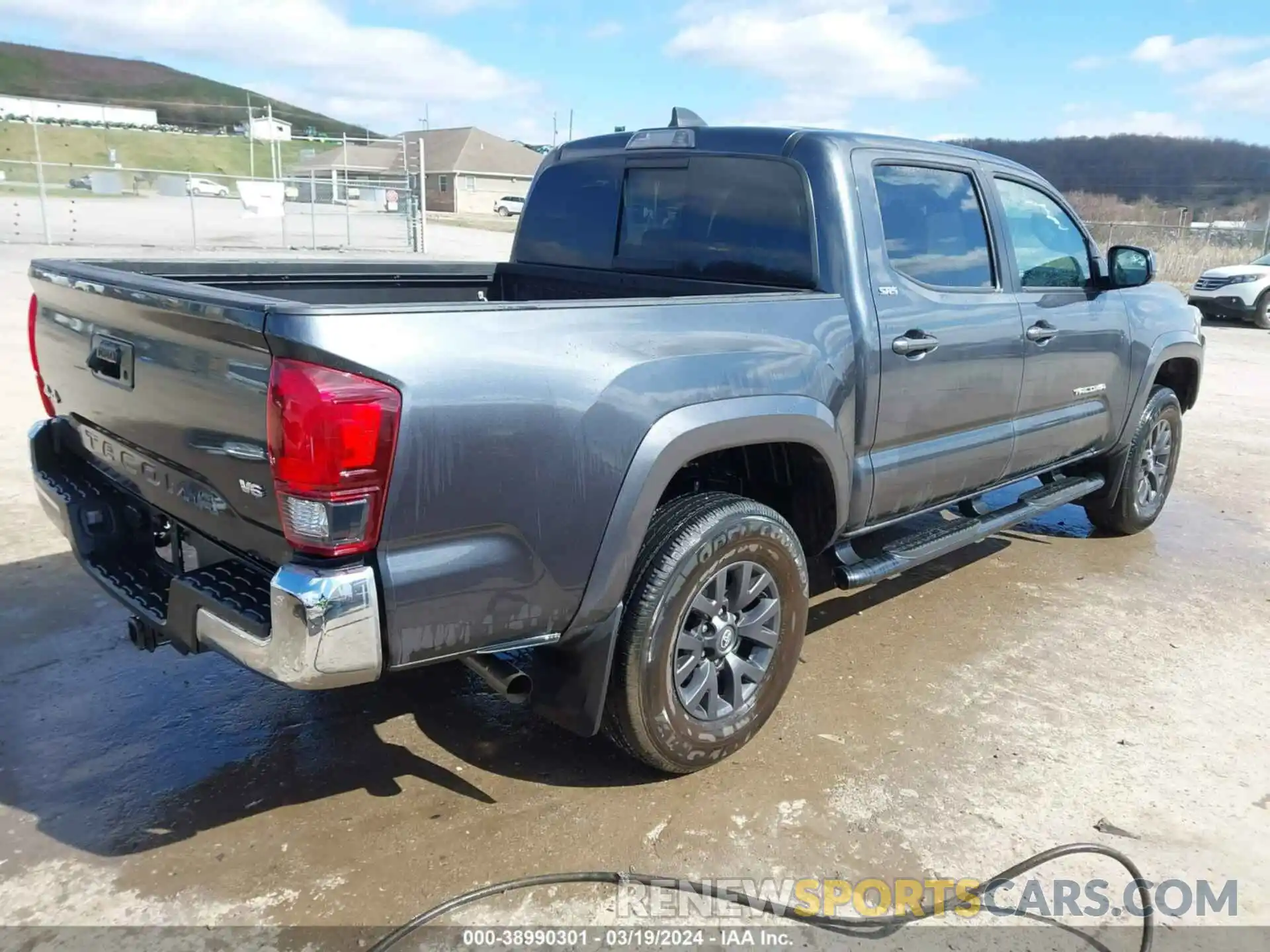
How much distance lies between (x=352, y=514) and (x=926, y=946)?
1782 mm

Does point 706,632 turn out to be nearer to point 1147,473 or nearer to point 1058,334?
point 1058,334

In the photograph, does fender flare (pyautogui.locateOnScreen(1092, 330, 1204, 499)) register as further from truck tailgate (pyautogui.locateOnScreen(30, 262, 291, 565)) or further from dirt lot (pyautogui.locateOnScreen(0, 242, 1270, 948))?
truck tailgate (pyautogui.locateOnScreen(30, 262, 291, 565))

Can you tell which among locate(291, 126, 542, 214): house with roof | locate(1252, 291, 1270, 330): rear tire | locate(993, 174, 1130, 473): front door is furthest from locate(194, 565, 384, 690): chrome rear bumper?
locate(291, 126, 542, 214): house with roof

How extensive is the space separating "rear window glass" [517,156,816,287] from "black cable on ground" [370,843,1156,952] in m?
1.97

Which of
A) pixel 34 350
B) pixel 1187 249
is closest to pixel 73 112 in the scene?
pixel 1187 249

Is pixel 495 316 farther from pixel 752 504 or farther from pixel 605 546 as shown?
pixel 752 504

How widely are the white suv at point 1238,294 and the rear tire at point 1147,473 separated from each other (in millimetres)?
14179

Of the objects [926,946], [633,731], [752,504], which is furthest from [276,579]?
[926,946]

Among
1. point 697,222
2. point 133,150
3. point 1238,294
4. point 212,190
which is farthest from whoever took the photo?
point 133,150

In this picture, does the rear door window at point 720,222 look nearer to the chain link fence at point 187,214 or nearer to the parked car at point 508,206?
the chain link fence at point 187,214

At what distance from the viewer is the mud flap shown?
278 centimetres

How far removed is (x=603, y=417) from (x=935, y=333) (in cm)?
169

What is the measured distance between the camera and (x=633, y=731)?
2.91m

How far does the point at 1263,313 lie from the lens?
17.8m
